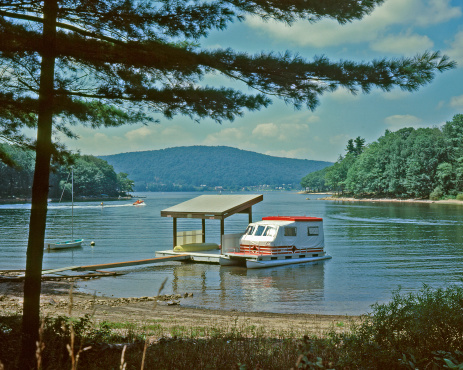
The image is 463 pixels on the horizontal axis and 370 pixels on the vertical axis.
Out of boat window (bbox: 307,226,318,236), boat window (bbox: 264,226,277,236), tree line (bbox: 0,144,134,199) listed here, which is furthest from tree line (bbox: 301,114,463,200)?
boat window (bbox: 264,226,277,236)

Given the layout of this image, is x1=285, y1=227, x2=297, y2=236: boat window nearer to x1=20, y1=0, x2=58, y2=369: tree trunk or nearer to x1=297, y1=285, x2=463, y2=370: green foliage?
x1=297, y1=285, x2=463, y2=370: green foliage

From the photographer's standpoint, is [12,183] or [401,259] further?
[12,183]

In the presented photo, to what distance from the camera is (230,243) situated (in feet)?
93.5

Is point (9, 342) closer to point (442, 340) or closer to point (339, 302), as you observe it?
point (442, 340)

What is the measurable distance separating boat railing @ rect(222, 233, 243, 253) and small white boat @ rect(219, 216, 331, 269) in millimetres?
62

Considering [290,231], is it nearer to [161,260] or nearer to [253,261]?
[253,261]

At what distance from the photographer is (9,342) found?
258 inches

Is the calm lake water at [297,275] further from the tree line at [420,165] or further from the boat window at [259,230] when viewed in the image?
the tree line at [420,165]

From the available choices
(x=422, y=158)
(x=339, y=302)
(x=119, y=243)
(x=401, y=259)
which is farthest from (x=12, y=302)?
(x=422, y=158)

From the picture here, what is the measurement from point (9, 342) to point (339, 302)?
1442cm

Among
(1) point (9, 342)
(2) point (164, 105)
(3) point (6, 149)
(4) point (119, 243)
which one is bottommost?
(4) point (119, 243)

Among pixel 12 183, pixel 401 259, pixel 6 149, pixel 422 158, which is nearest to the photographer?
pixel 6 149

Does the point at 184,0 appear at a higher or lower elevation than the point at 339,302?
higher

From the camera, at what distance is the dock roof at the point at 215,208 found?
27047mm
